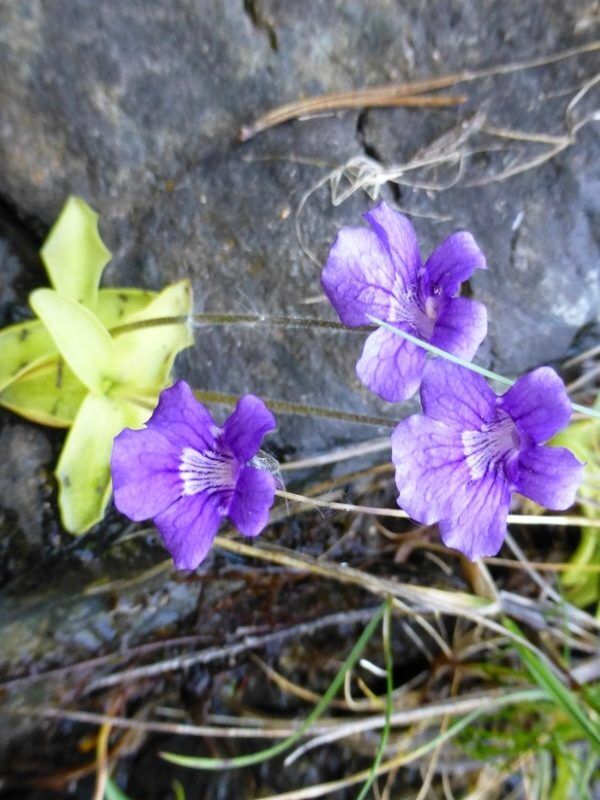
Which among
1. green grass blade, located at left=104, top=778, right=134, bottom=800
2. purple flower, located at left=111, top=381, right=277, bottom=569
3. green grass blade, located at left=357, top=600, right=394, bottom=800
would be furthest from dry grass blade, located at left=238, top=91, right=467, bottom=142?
green grass blade, located at left=104, top=778, right=134, bottom=800

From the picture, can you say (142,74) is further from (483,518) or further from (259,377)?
(483,518)

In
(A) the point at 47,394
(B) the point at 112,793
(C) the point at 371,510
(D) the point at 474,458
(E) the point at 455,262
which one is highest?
(E) the point at 455,262

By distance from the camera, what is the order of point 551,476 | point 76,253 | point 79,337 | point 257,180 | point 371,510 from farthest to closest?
1. point 257,180
2. point 76,253
3. point 79,337
4. point 371,510
5. point 551,476

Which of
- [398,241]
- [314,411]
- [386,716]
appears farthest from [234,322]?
[386,716]

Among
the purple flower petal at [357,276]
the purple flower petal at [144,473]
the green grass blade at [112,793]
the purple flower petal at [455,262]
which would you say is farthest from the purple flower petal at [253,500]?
the green grass blade at [112,793]

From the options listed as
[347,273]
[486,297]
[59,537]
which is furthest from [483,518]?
[59,537]

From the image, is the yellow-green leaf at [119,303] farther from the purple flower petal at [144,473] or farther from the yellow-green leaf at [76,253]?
the purple flower petal at [144,473]

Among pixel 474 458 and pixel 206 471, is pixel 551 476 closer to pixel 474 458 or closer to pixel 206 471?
pixel 474 458
